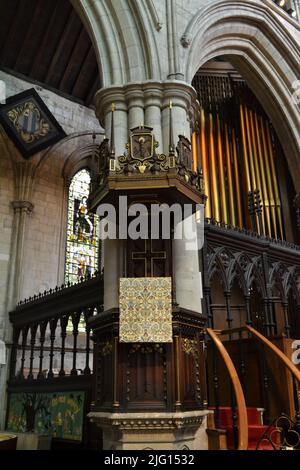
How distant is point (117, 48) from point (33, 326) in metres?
4.87

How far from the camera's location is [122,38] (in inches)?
245

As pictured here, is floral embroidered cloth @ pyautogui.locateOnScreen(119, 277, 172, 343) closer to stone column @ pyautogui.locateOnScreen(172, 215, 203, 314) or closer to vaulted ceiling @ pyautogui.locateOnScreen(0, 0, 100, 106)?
stone column @ pyautogui.locateOnScreen(172, 215, 203, 314)

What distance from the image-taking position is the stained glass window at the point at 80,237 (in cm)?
1024

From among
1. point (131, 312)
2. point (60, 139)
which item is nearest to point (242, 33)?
point (60, 139)

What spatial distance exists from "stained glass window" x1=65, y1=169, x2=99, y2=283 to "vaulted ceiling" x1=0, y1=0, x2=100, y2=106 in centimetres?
213

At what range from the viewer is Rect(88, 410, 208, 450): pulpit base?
4090 millimetres

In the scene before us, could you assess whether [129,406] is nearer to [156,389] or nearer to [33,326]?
[156,389]

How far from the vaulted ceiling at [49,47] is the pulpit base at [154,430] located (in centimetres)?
841

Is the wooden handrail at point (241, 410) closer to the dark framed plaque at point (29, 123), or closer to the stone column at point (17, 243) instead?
the stone column at point (17, 243)

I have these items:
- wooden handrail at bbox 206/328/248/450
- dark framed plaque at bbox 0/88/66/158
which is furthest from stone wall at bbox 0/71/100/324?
wooden handrail at bbox 206/328/248/450

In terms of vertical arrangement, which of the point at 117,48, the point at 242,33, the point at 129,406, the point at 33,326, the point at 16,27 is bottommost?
the point at 129,406

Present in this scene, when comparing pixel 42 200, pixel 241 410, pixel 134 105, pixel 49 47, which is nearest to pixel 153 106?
pixel 134 105

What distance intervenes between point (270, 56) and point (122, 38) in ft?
12.9

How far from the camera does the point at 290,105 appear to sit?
29.5ft
